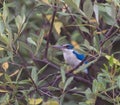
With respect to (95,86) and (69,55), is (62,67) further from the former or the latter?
(69,55)

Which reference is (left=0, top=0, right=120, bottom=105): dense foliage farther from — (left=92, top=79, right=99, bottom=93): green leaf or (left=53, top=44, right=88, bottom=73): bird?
(left=53, top=44, right=88, bottom=73): bird

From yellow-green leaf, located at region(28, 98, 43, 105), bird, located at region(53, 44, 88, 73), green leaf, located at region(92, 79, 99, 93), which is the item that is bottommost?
bird, located at region(53, 44, 88, 73)

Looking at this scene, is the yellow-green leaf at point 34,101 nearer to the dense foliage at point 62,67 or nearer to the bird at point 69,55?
the dense foliage at point 62,67

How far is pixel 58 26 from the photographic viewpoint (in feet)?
8.38

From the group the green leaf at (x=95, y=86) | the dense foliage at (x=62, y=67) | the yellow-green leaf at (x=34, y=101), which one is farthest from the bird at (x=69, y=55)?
the green leaf at (x=95, y=86)

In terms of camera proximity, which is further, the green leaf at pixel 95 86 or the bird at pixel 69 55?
the bird at pixel 69 55

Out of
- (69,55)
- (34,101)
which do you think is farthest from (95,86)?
(69,55)

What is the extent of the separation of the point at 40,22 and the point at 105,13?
36.9 inches

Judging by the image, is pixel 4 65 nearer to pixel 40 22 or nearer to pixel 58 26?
pixel 58 26

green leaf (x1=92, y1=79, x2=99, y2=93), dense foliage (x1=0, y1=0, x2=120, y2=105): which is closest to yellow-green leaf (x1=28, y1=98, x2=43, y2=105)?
dense foliage (x1=0, y1=0, x2=120, y2=105)

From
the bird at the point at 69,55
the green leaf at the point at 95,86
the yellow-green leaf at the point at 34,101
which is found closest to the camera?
the green leaf at the point at 95,86

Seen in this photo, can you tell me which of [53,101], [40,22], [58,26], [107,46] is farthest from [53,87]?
[40,22]

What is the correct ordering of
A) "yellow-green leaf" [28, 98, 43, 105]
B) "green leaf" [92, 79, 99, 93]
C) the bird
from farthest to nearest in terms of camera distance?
the bird
"yellow-green leaf" [28, 98, 43, 105]
"green leaf" [92, 79, 99, 93]

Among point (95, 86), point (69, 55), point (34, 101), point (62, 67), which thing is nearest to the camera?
point (95, 86)
